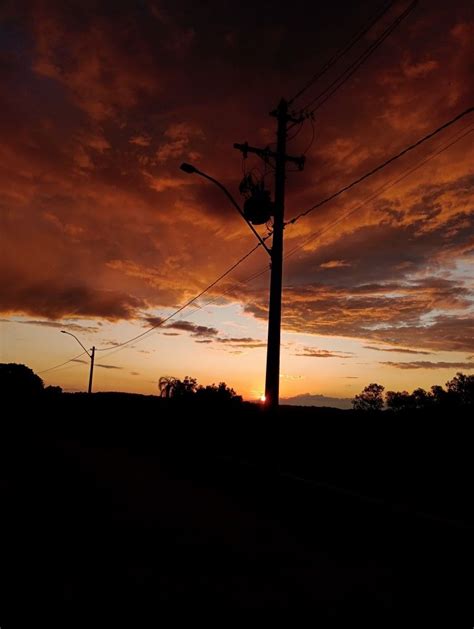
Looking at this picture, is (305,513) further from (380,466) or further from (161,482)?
(380,466)

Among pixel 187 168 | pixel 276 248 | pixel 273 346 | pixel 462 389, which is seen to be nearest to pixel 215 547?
pixel 273 346

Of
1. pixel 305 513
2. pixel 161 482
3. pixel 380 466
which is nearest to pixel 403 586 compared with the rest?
pixel 305 513

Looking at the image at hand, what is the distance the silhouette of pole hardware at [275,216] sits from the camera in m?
10.8

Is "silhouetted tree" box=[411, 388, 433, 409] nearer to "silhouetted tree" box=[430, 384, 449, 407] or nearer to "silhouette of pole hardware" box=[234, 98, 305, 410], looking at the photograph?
"silhouetted tree" box=[430, 384, 449, 407]

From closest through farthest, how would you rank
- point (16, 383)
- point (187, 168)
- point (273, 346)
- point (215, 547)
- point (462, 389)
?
point (215, 547), point (273, 346), point (187, 168), point (16, 383), point (462, 389)

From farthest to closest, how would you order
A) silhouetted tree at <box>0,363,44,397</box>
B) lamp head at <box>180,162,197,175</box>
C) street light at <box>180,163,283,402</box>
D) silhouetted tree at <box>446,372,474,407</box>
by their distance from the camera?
1. silhouetted tree at <box>446,372,474,407</box>
2. silhouetted tree at <box>0,363,44,397</box>
3. lamp head at <box>180,162,197,175</box>
4. street light at <box>180,163,283,402</box>

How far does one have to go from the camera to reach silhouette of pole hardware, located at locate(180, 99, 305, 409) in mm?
10766

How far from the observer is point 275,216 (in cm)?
1168

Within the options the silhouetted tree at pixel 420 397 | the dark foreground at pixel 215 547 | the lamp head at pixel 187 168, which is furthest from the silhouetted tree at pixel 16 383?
the silhouetted tree at pixel 420 397

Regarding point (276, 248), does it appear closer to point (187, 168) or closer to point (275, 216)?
point (275, 216)

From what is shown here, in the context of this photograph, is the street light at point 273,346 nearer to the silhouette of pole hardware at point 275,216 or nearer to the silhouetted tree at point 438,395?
the silhouette of pole hardware at point 275,216

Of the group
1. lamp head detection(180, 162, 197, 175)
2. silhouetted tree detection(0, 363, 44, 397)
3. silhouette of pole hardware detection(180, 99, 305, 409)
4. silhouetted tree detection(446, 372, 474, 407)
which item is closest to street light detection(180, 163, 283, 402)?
silhouette of pole hardware detection(180, 99, 305, 409)

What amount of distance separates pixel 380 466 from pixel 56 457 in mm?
16608

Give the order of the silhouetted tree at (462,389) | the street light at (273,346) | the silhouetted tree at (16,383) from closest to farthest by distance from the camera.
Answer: the street light at (273,346)
the silhouetted tree at (16,383)
the silhouetted tree at (462,389)
